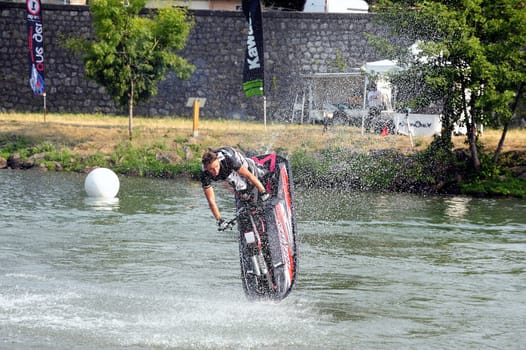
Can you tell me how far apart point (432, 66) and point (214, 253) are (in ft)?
39.3

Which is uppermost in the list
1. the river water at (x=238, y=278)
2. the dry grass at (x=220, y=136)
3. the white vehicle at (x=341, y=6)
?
the white vehicle at (x=341, y=6)

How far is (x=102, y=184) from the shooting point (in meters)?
23.0

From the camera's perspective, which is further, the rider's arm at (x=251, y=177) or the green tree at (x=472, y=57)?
the green tree at (x=472, y=57)

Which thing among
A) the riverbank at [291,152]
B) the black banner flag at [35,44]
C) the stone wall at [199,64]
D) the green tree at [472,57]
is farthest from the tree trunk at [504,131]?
the black banner flag at [35,44]

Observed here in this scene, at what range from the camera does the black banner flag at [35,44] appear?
121 ft

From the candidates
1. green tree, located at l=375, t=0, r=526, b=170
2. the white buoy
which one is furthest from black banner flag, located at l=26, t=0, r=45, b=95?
green tree, located at l=375, t=0, r=526, b=170

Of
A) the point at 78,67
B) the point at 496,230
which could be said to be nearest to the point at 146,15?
the point at 78,67

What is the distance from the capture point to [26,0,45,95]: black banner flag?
3688 centimetres

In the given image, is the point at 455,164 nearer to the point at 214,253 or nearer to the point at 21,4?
the point at 214,253

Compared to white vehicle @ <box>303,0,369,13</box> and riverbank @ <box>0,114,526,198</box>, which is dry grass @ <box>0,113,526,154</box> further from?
white vehicle @ <box>303,0,369,13</box>

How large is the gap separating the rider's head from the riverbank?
15.4 m

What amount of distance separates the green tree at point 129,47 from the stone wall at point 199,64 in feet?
26.4

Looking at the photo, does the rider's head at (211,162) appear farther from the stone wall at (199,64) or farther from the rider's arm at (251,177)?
the stone wall at (199,64)

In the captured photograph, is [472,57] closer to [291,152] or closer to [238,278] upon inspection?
[291,152]
